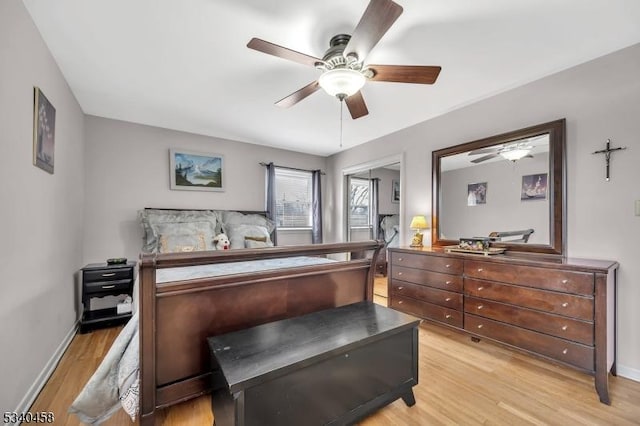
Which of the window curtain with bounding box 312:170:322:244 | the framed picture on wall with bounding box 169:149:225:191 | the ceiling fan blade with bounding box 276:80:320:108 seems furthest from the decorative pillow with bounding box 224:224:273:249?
the ceiling fan blade with bounding box 276:80:320:108

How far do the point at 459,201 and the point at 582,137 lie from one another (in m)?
1.17

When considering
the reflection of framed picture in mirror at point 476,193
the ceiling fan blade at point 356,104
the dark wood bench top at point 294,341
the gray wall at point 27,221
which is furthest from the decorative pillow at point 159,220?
the reflection of framed picture in mirror at point 476,193

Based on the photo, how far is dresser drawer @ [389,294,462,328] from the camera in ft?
8.52

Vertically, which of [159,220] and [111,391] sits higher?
[159,220]

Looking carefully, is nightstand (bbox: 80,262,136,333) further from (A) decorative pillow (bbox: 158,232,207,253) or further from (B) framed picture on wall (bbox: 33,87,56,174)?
(B) framed picture on wall (bbox: 33,87,56,174)

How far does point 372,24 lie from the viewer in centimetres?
140

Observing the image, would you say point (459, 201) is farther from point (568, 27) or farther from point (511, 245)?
point (568, 27)

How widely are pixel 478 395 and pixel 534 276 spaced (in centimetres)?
102

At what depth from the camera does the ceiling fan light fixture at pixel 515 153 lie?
258cm

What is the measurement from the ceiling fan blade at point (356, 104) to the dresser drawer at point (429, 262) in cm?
165

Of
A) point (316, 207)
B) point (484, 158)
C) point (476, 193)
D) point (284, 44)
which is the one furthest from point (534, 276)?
point (316, 207)

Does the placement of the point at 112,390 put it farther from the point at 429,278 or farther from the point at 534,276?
the point at 534,276

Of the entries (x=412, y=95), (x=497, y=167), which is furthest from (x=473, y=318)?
(x=412, y=95)

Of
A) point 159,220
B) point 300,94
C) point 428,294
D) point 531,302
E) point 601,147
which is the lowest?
point 428,294
